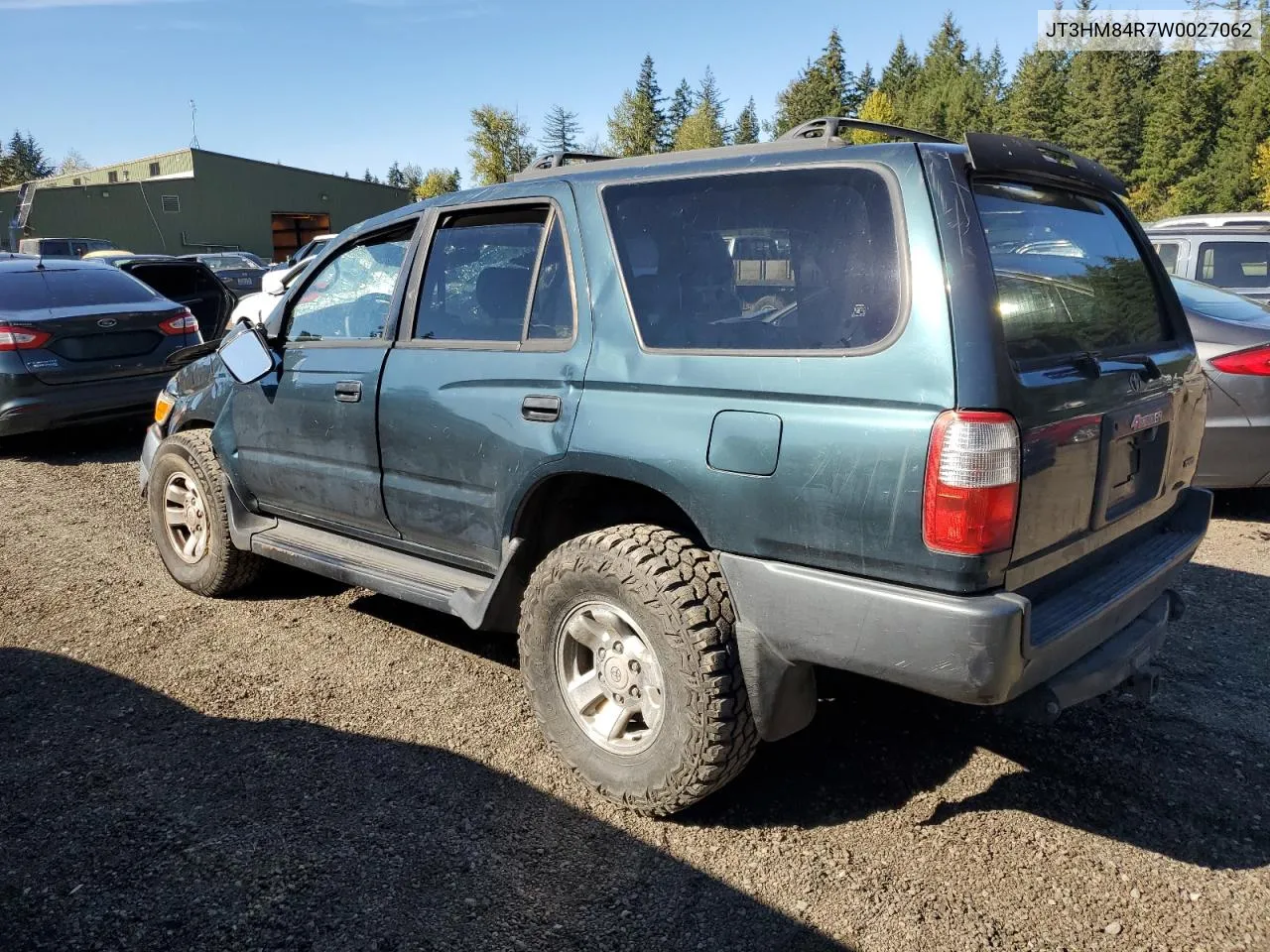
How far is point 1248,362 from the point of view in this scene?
5.31 metres

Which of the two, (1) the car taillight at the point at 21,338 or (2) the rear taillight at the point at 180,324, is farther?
(2) the rear taillight at the point at 180,324

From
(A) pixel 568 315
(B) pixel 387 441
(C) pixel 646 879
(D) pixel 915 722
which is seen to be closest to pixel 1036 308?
(A) pixel 568 315

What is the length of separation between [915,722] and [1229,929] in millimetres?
1181

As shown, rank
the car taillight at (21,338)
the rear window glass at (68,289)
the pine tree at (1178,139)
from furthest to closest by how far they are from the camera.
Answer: the pine tree at (1178,139) < the rear window glass at (68,289) < the car taillight at (21,338)

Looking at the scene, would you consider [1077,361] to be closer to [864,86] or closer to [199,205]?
[199,205]

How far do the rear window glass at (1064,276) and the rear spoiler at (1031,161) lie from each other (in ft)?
0.19

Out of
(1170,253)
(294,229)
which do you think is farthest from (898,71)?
(1170,253)

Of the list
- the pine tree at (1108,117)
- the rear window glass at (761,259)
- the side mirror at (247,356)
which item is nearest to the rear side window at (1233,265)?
the rear window glass at (761,259)

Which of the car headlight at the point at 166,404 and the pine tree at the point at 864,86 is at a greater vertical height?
the pine tree at the point at 864,86

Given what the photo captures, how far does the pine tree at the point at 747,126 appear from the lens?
8900cm

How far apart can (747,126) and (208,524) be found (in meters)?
96.5

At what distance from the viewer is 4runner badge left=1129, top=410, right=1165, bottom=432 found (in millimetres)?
2707

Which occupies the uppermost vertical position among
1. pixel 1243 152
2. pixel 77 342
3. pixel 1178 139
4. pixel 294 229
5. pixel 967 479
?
pixel 1178 139

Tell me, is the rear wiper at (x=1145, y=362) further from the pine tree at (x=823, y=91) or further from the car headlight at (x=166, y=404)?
the pine tree at (x=823, y=91)
